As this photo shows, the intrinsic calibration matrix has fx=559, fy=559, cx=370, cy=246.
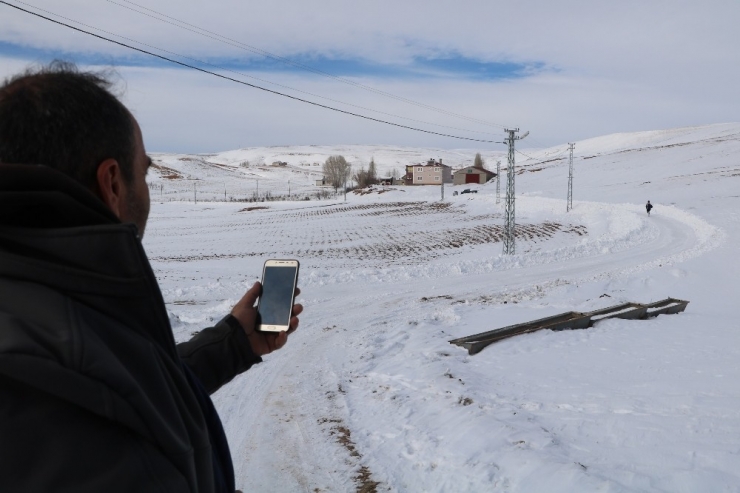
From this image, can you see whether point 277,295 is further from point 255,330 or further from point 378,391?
point 378,391

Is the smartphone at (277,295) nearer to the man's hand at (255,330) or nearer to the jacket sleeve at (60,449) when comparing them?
the man's hand at (255,330)

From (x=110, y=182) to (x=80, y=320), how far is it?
41 centimetres

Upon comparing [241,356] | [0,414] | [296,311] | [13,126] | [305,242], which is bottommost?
[305,242]

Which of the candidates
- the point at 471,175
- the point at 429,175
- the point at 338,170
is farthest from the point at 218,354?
the point at 338,170

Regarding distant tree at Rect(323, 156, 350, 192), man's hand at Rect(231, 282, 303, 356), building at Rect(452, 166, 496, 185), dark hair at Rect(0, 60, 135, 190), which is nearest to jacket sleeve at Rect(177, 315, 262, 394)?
man's hand at Rect(231, 282, 303, 356)

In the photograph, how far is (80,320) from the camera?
105 centimetres

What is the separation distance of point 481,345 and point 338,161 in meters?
124

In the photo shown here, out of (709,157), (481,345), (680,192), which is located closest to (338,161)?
(709,157)

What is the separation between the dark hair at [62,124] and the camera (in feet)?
4.07

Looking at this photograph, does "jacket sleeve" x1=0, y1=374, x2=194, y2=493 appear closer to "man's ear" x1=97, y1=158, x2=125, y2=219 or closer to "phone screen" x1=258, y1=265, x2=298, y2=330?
"man's ear" x1=97, y1=158, x2=125, y2=219

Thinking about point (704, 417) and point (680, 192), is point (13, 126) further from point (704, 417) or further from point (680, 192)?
point (680, 192)

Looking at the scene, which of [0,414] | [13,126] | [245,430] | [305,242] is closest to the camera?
[0,414]

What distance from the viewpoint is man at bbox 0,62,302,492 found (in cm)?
97

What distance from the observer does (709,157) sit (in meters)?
80.1
